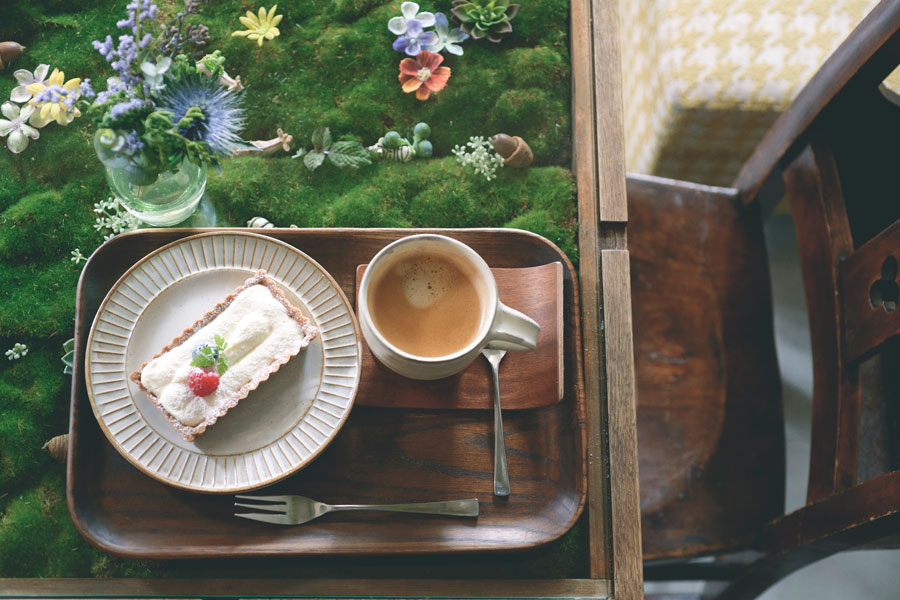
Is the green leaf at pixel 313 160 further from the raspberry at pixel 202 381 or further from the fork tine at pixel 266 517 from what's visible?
the fork tine at pixel 266 517

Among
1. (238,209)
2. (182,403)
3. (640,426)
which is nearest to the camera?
(182,403)

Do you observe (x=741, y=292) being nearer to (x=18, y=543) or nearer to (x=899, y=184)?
(x=899, y=184)

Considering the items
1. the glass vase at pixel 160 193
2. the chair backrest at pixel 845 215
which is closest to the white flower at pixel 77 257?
the glass vase at pixel 160 193

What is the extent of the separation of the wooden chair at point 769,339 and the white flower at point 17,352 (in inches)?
40.3

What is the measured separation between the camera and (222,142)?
82 centimetres

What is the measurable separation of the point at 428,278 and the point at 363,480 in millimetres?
286

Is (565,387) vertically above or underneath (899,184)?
underneath

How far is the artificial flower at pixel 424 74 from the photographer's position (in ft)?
3.41

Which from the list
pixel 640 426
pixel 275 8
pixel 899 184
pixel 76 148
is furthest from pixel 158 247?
pixel 899 184

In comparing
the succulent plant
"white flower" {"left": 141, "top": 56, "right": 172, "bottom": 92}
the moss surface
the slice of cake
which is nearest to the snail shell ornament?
the moss surface

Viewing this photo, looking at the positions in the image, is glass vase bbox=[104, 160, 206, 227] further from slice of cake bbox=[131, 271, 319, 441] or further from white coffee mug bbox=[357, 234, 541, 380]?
white coffee mug bbox=[357, 234, 541, 380]

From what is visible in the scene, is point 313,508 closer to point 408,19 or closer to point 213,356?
point 213,356

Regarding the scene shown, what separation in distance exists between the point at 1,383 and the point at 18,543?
23 centimetres

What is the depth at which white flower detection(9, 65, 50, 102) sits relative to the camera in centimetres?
100
